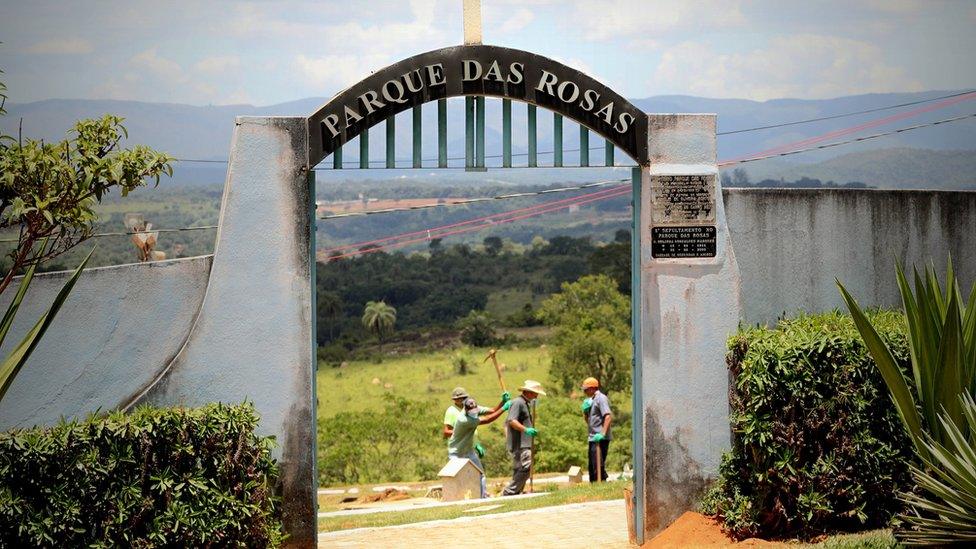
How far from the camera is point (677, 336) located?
31.4 ft

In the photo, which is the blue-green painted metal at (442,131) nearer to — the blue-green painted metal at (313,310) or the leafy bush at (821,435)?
the blue-green painted metal at (313,310)

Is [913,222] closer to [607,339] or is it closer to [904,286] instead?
[904,286]

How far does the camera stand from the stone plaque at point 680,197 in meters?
9.57

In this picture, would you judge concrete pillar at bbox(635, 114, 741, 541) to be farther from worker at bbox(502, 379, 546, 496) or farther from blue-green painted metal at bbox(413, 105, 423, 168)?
worker at bbox(502, 379, 546, 496)

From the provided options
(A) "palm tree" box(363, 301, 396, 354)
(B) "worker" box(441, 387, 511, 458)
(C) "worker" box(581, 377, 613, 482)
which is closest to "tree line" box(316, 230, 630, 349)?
(A) "palm tree" box(363, 301, 396, 354)

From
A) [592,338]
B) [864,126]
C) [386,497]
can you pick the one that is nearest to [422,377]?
[592,338]

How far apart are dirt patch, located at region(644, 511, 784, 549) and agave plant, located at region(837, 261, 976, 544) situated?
1.37 metres

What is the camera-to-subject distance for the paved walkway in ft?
33.1

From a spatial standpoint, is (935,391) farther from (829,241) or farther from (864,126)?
(864,126)

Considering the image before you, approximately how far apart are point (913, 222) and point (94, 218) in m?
7.32

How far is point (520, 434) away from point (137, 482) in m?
7.66

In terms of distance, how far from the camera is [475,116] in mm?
9516

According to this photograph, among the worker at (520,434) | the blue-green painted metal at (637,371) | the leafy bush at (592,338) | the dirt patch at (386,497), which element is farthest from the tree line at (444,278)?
the blue-green painted metal at (637,371)

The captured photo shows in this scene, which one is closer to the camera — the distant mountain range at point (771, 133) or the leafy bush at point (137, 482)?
the leafy bush at point (137, 482)
